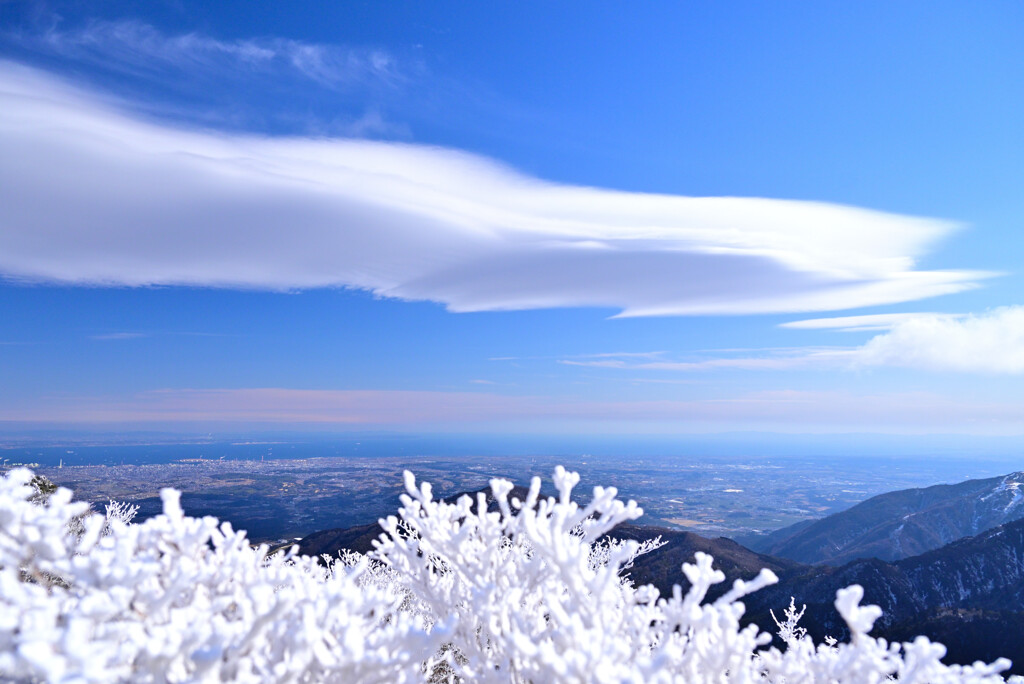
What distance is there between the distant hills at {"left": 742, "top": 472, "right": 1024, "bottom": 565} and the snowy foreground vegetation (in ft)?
357

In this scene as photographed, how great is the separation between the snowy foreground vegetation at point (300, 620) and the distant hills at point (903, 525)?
10876 centimetres

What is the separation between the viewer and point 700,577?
4789mm

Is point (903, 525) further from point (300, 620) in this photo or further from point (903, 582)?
point (300, 620)

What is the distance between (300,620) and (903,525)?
131552 mm

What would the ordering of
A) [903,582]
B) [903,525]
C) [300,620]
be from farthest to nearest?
[903,525] < [903,582] < [300,620]

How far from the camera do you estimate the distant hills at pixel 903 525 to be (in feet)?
330

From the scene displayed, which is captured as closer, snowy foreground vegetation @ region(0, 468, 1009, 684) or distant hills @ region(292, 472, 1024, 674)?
snowy foreground vegetation @ region(0, 468, 1009, 684)

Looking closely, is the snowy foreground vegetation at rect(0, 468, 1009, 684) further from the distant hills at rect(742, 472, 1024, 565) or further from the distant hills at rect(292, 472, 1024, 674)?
the distant hills at rect(742, 472, 1024, 565)

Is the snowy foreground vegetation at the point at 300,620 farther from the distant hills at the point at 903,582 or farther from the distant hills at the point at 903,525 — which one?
the distant hills at the point at 903,525

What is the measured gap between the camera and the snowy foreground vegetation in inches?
144

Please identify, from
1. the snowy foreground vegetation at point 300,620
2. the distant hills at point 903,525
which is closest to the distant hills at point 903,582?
the distant hills at point 903,525

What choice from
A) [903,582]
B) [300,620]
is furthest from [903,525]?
[300,620]

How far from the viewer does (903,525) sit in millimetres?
105562

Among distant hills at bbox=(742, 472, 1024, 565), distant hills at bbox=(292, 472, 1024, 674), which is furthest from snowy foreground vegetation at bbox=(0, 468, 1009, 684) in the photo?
distant hills at bbox=(742, 472, 1024, 565)
